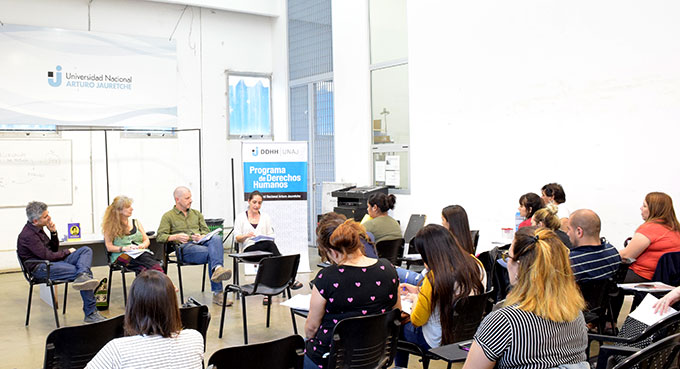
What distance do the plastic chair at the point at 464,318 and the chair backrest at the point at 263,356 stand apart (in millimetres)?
1002

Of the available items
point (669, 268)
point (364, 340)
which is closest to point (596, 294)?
point (669, 268)

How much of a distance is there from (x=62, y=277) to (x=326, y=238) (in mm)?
3364

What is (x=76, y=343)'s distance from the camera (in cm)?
317

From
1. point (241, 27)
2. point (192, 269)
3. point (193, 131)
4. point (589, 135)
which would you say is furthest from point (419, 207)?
point (241, 27)

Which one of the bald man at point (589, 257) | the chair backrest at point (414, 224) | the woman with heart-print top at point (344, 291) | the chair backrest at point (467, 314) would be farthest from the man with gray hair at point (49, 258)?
the bald man at point (589, 257)

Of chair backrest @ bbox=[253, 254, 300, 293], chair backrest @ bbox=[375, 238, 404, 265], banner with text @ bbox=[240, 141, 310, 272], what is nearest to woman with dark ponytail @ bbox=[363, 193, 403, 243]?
chair backrest @ bbox=[375, 238, 404, 265]

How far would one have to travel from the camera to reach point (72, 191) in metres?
9.39

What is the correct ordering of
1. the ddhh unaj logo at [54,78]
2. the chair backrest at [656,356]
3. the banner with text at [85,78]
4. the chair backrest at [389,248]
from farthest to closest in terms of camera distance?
the ddhh unaj logo at [54,78], the banner with text at [85,78], the chair backrest at [389,248], the chair backrest at [656,356]

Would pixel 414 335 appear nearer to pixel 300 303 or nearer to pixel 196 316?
pixel 300 303

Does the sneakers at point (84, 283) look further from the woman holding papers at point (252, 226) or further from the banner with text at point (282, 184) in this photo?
the banner with text at point (282, 184)

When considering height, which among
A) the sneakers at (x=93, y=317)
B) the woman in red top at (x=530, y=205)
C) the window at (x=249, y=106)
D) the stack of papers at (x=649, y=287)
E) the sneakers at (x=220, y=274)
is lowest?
the sneakers at (x=93, y=317)

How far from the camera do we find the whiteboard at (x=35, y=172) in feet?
29.0

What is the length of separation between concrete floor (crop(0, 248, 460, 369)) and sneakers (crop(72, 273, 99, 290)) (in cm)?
48

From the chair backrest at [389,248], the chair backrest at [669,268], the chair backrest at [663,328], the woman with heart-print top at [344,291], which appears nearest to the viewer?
the chair backrest at [663,328]
